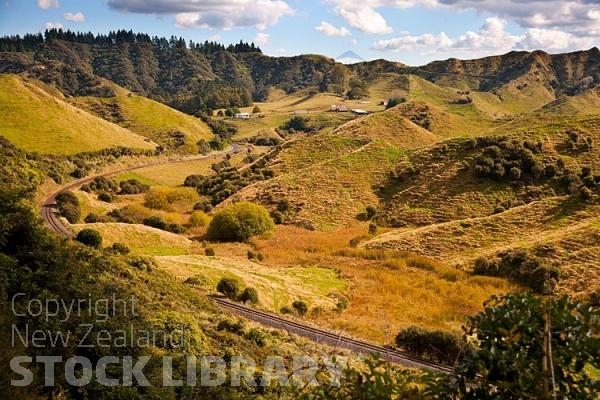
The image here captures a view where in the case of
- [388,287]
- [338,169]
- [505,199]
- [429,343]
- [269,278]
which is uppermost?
[338,169]

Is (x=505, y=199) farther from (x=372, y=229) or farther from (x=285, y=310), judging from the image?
(x=285, y=310)

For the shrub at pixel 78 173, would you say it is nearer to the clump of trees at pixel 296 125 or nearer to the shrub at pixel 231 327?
the shrub at pixel 231 327

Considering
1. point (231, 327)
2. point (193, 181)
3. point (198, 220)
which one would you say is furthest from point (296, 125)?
point (231, 327)

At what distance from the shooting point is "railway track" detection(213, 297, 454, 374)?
23.8 metres

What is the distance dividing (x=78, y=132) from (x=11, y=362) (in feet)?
325

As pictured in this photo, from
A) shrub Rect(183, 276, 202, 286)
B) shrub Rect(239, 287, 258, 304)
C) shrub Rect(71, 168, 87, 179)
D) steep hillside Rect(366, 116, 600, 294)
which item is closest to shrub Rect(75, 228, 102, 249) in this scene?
shrub Rect(183, 276, 202, 286)

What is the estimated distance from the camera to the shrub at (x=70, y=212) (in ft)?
174

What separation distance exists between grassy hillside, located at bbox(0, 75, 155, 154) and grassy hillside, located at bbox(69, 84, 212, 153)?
57.8 ft

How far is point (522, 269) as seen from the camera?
121 feet

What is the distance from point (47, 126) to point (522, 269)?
90862 mm

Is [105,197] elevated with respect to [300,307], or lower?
elevated

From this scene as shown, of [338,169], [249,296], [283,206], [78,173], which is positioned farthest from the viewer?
[78,173]

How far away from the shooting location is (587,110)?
143 meters

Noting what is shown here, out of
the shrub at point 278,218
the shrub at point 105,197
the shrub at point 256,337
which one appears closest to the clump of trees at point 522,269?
the shrub at point 256,337
